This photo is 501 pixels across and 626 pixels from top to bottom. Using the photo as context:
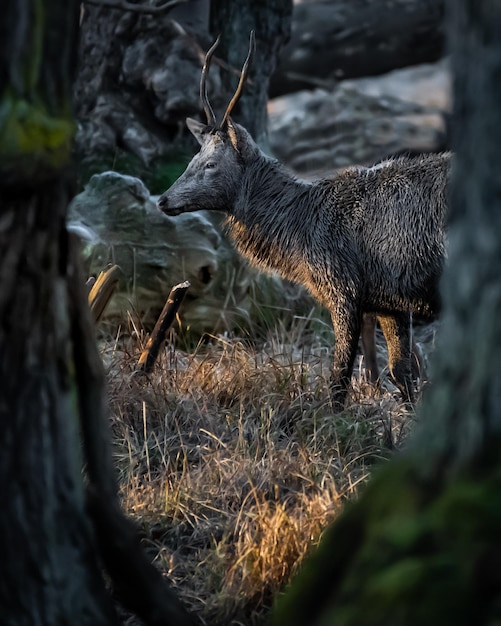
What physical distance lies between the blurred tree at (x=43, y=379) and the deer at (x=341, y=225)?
106 inches

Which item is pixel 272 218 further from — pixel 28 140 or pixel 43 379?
pixel 28 140

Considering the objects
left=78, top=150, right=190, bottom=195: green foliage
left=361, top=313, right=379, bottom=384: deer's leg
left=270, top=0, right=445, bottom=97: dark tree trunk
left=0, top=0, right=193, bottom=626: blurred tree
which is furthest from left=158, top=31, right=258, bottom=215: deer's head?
left=270, top=0, right=445, bottom=97: dark tree trunk

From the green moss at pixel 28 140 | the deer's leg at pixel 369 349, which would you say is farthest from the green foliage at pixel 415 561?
the deer's leg at pixel 369 349

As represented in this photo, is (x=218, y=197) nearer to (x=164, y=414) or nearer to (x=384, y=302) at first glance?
(x=384, y=302)

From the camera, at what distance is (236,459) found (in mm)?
4520

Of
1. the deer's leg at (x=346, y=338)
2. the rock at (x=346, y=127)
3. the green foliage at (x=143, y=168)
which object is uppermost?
the green foliage at (x=143, y=168)

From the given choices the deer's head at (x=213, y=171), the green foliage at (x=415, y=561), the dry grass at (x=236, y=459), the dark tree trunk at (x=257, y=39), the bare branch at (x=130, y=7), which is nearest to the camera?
the green foliage at (x=415, y=561)

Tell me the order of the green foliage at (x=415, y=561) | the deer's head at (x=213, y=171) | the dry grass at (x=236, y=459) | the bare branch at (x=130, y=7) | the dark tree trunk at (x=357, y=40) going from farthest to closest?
1. the dark tree trunk at (x=357, y=40)
2. the deer's head at (x=213, y=171)
3. the bare branch at (x=130, y=7)
4. the dry grass at (x=236, y=459)
5. the green foliage at (x=415, y=561)

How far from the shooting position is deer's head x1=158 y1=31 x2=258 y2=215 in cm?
634

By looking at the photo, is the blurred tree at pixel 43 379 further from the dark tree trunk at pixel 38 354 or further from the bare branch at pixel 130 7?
the bare branch at pixel 130 7

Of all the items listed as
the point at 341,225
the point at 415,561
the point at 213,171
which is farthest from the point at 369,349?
the point at 415,561

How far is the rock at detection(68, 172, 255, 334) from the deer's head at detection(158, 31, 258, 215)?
893 mm

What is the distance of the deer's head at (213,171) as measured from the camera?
6.34 metres

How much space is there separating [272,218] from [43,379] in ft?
12.3
